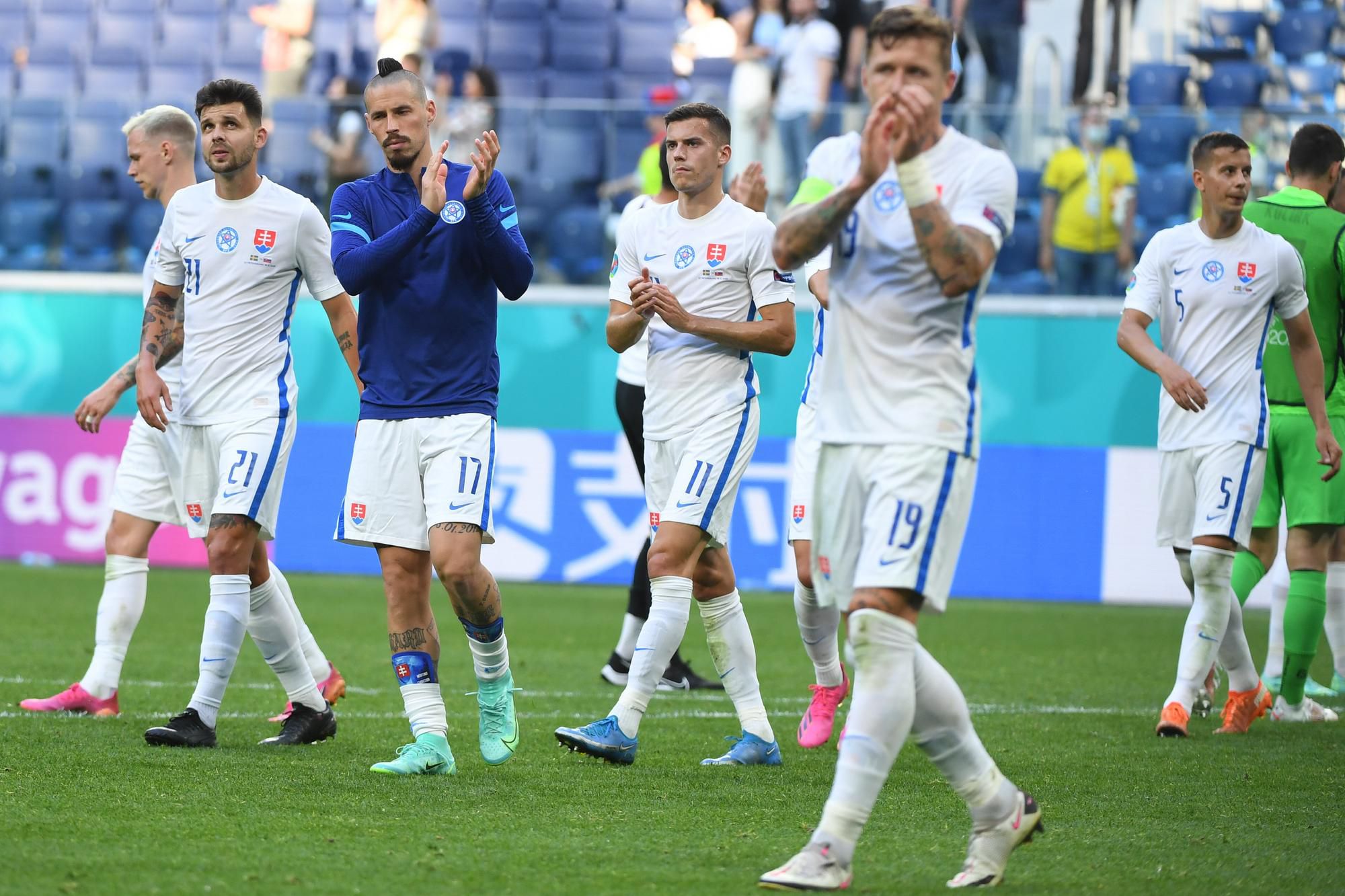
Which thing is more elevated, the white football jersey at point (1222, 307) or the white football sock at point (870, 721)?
the white football jersey at point (1222, 307)

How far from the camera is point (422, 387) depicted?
579cm

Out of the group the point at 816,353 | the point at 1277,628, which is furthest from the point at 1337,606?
the point at 816,353

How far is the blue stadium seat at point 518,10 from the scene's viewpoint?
1839 cm

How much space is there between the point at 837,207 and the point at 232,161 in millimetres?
3025

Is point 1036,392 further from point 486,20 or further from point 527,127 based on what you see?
point 486,20

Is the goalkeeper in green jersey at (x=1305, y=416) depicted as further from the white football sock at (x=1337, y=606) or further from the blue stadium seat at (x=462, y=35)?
the blue stadium seat at (x=462, y=35)

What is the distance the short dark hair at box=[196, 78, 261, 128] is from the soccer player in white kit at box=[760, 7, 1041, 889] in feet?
9.13

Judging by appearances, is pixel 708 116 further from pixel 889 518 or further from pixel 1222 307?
pixel 889 518

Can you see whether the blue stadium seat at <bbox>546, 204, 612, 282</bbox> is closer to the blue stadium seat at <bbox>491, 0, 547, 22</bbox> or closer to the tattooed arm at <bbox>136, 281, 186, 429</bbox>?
the blue stadium seat at <bbox>491, 0, 547, 22</bbox>

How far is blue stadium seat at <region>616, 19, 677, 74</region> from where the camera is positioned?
714 inches

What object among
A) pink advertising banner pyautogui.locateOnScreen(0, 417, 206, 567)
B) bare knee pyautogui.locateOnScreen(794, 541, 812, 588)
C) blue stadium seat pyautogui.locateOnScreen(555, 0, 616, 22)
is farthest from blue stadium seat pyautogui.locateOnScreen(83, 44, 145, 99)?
bare knee pyautogui.locateOnScreen(794, 541, 812, 588)

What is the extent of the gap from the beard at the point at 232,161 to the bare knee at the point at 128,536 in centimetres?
161

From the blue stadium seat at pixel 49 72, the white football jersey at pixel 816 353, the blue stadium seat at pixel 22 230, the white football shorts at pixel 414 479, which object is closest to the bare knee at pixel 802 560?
the white football jersey at pixel 816 353

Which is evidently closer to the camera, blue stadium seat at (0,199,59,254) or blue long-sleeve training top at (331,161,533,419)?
blue long-sleeve training top at (331,161,533,419)
